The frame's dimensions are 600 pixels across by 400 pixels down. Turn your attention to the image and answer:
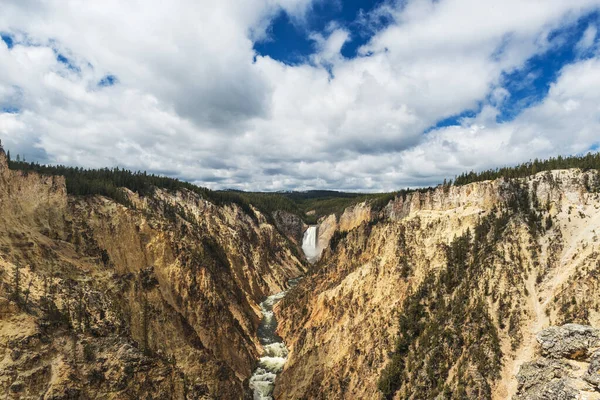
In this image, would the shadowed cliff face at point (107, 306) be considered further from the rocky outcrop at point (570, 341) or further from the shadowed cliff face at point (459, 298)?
the rocky outcrop at point (570, 341)

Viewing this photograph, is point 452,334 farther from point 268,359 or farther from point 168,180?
point 168,180

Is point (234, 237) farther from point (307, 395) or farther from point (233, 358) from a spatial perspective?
point (307, 395)

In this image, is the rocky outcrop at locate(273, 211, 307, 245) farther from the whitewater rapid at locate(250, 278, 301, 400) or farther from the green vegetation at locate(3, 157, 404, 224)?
the whitewater rapid at locate(250, 278, 301, 400)

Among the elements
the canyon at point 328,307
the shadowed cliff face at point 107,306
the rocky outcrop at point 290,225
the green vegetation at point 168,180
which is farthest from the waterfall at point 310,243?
the canyon at point 328,307

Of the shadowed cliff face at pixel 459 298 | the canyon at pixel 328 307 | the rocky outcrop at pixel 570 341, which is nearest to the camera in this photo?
the canyon at pixel 328 307

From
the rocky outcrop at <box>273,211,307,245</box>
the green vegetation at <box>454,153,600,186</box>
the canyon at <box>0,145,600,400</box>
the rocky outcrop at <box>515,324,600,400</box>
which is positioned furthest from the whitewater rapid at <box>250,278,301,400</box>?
the rocky outcrop at <box>273,211,307,245</box>

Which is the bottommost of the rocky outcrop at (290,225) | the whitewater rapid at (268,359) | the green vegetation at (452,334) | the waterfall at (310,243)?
the whitewater rapid at (268,359)
